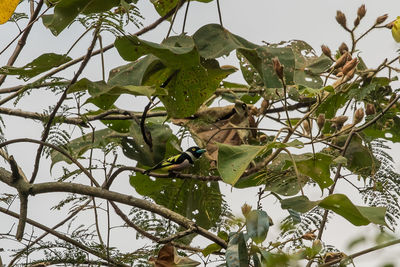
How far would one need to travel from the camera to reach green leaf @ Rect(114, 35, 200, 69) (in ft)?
4.81

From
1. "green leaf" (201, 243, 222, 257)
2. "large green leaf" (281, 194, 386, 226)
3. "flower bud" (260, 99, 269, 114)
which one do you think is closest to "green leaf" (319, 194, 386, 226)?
"large green leaf" (281, 194, 386, 226)

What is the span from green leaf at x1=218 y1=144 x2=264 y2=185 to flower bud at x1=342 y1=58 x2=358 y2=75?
0.35 metres

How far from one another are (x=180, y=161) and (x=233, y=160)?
1.87ft

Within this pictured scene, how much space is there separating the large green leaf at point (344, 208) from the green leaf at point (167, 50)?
400 millimetres

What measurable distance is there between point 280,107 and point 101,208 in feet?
2.26

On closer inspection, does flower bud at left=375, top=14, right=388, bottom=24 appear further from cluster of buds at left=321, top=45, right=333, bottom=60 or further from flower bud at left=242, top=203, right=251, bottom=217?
flower bud at left=242, top=203, right=251, bottom=217

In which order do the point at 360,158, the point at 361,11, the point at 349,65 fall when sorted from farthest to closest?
the point at 360,158, the point at 361,11, the point at 349,65

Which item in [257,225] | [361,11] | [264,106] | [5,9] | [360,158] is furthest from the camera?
[360,158]

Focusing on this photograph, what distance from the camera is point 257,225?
1.39m

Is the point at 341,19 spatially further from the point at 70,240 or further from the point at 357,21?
the point at 70,240

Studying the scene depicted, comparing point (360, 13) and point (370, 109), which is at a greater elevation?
point (360, 13)

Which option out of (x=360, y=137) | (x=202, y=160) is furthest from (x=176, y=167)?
(x=360, y=137)

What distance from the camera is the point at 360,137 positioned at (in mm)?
2004

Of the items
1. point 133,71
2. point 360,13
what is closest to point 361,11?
point 360,13
